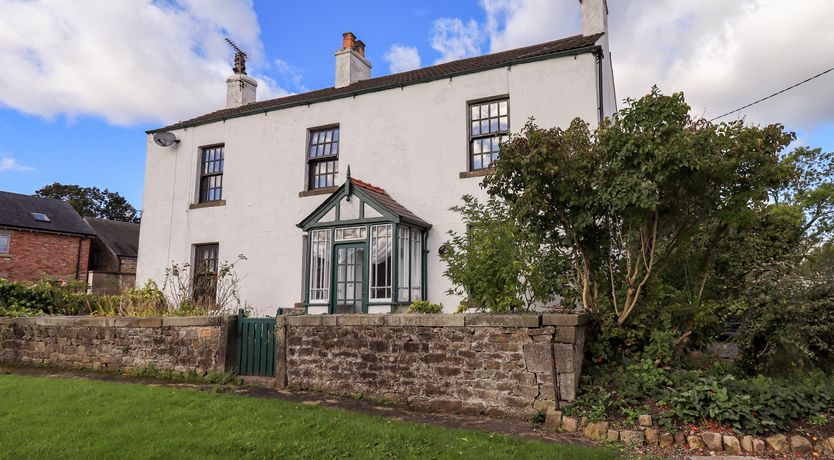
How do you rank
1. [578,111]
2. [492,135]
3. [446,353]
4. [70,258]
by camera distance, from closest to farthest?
[446,353]
[578,111]
[492,135]
[70,258]

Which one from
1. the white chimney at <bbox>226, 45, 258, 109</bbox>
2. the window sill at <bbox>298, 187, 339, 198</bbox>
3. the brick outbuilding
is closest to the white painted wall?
the window sill at <bbox>298, 187, 339, 198</bbox>

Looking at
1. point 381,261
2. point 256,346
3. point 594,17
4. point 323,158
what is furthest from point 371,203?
point 594,17

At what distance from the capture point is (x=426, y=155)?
1215 cm

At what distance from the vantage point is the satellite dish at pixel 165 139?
15281mm

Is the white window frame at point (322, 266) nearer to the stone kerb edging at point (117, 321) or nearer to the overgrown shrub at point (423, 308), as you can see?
the overgrown shrub at point (423, 308)

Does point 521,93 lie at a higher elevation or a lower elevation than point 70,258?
higher

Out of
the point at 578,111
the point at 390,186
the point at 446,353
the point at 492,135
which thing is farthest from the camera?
the point at 390,186

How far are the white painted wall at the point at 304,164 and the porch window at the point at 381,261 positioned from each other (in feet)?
3.48

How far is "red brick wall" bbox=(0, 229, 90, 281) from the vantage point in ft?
81.7

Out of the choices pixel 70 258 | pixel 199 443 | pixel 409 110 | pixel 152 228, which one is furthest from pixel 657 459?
pixel 70 258

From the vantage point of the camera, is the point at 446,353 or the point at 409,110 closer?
the point at 446,353

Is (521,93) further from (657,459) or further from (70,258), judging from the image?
(70,258)

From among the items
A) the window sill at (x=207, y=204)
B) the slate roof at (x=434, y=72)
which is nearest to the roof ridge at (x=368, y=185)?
the slate roof at (x=434, y=72)

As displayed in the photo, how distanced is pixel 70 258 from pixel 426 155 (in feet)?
80.3
